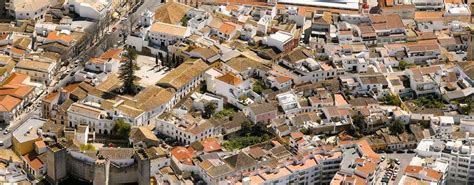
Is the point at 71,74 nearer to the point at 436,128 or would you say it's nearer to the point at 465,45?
the point at 436,128

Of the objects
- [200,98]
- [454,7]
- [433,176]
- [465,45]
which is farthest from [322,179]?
[454,7]

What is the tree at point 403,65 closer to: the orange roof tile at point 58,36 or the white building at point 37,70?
the orange roof tile at point 58,36

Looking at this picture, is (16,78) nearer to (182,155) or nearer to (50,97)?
(50,97)

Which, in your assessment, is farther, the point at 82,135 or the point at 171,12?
the point at 171,12

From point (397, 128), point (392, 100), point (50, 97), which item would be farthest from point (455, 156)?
point (50, 97)

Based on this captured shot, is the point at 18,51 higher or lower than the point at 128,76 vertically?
lower

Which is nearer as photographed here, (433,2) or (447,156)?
(447,156)

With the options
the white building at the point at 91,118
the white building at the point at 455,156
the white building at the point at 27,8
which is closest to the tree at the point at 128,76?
the white building at the point at 91,118

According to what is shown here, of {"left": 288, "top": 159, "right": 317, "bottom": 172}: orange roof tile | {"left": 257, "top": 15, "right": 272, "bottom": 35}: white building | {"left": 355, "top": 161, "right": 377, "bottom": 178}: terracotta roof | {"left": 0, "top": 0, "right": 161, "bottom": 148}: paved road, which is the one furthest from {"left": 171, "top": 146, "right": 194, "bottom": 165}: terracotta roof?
{"left": 257, "top": 15, "right": 272, "bottom": 35}: white building
